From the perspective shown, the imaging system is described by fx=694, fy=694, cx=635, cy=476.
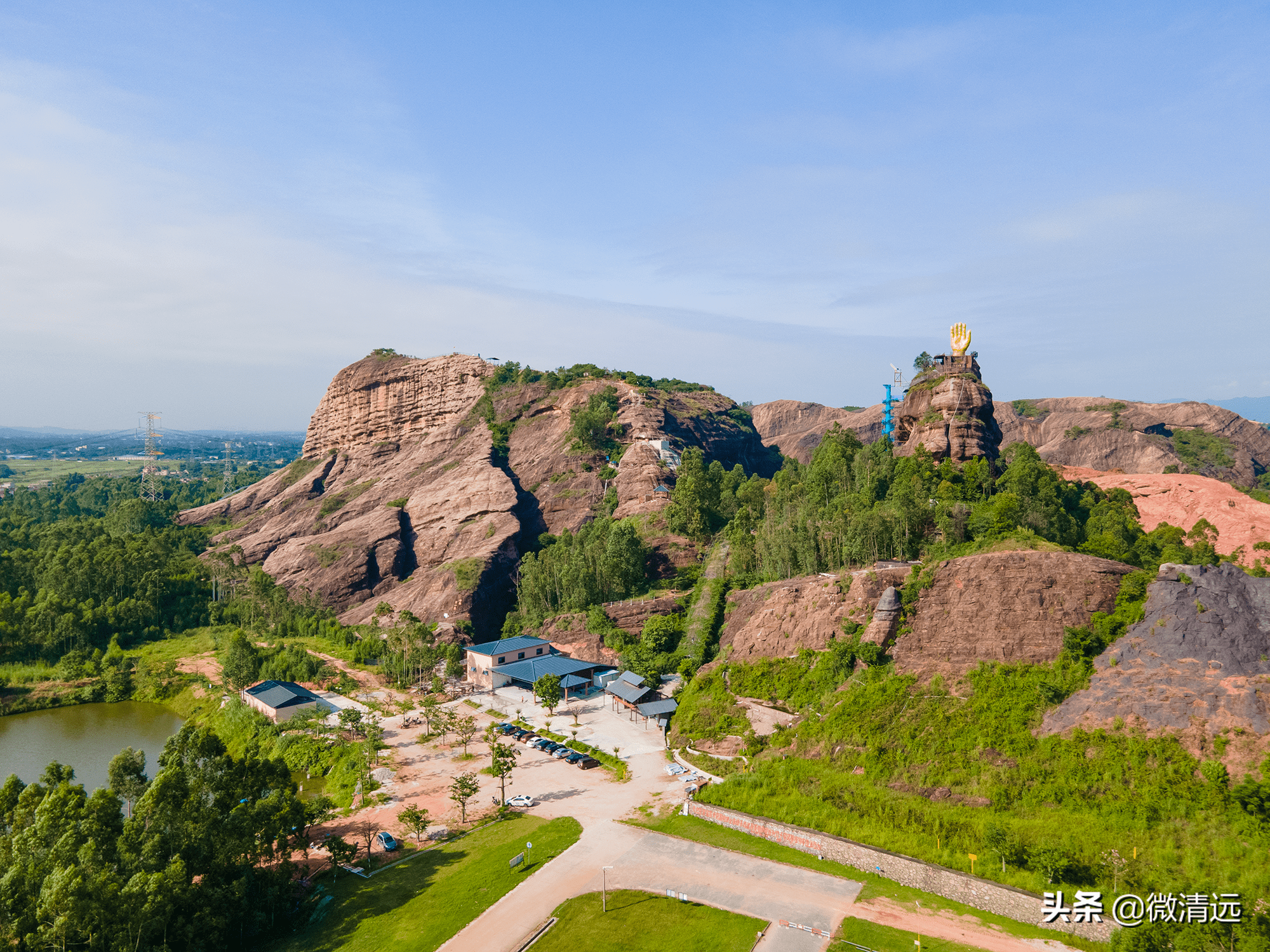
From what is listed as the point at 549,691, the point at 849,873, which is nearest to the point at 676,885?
the point at 849,873

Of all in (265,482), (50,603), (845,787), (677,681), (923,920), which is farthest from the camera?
(265,482)

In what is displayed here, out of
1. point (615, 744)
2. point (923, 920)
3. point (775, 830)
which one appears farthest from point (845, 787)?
point (615, 744)

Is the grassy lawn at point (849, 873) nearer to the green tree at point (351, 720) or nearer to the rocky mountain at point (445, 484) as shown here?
the green tree at point (351, 720)

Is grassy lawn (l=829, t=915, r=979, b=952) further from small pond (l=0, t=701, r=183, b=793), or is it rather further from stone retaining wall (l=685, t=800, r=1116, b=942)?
small pond (l=0, t=701, r=183, b=793)

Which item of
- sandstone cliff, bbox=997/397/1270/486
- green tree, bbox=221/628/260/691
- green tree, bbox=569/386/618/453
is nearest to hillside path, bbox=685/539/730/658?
green tree, bbox=569/386/618/453

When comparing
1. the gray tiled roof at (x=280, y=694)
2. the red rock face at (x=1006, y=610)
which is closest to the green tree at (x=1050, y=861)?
the red rock face at (x=1006, y=610)

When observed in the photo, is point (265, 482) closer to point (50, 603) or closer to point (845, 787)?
point (50, 603)

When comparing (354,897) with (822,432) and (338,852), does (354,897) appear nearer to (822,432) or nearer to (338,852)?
(338,852)
